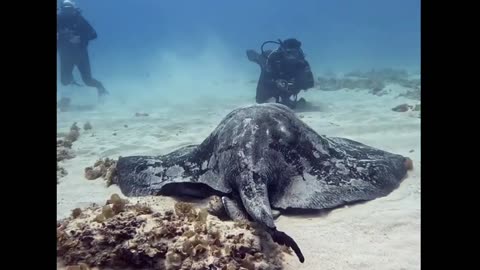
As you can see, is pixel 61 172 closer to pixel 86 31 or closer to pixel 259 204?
pixel 259 204

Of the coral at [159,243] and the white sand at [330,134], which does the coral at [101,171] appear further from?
the coral at [159,243]

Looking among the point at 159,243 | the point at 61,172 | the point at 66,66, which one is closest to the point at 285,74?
the point at 61,172

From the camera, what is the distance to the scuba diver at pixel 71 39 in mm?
17000

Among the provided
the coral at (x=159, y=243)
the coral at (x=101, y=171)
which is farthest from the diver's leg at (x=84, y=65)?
the coral at (x=159, y=243)

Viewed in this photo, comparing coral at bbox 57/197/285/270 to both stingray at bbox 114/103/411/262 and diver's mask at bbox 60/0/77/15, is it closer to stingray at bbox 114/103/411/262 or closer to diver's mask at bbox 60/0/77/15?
stingray at bbox 114/103/411/262

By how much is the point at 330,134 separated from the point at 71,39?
13871mm

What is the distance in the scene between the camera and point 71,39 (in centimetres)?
1717

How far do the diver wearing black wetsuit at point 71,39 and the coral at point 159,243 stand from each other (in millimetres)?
15850
